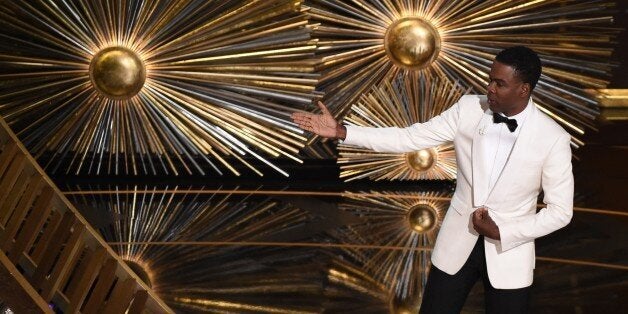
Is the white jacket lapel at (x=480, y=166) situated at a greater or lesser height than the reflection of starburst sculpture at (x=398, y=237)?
lesser

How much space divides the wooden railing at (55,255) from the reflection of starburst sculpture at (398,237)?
1.08m

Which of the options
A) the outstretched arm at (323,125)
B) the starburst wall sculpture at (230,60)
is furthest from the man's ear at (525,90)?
the starburst wall sculpture at (230,60)

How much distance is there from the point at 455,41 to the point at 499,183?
10.0 ft

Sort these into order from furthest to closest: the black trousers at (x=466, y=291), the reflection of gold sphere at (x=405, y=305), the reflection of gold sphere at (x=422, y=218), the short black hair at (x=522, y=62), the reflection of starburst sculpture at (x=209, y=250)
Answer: the reflection of gold sphere at (x=422, y=218) < the reflection of starburst sculpture at (x=209, y=250) < the reflection of gold sphere at (x=405, y=305) < the black trousers at (x=466, y=291) < the short black hair at (x=522, y=62)

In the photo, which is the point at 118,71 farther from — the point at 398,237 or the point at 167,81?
the point at 398,237

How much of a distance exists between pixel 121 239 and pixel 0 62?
4.14 feet

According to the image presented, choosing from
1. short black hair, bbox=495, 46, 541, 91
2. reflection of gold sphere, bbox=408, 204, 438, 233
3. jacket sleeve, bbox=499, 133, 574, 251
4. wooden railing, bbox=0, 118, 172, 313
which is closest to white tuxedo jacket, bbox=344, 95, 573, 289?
jacket sleeve, bbox=499, 133, 574, 251

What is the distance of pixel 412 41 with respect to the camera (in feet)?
18.3

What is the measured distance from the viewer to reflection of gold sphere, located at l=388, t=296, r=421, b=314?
3.76 meters

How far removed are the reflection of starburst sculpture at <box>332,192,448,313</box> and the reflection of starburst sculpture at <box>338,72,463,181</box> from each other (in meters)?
0.22

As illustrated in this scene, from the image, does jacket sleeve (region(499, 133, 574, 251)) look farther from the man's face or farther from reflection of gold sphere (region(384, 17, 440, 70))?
reflection of gold sphere (region(384, 17, 440, 70))

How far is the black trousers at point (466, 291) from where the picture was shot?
2715mm

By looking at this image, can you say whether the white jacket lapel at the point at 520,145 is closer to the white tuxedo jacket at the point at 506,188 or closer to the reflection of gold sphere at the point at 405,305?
the white tuxedo jacket at the point at 506,188

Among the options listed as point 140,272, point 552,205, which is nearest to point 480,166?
point 552,205
